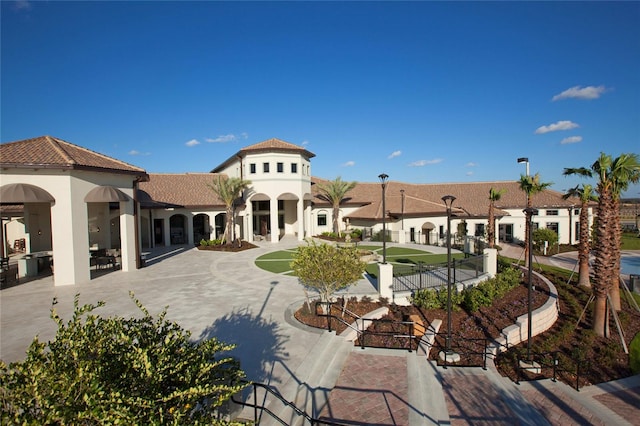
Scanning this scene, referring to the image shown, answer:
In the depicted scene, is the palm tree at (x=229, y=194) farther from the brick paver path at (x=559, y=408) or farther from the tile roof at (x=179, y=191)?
the brick paver path at (x=559, y=408)

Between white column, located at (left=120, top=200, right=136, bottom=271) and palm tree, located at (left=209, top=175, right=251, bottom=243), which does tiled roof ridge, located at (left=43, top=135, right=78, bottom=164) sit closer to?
white column, located at (left=120, top=200, right=136, bottom=271)

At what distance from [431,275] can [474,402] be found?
948 centimetres

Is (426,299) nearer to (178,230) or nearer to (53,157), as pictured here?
(53,157)

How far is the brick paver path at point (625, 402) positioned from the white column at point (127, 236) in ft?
71.5

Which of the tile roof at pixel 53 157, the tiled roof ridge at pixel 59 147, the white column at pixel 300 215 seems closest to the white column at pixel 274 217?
the white column at pixel 300 215

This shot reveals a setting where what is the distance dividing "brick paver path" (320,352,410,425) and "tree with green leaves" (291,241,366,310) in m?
2.90

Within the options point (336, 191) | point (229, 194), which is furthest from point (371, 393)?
point (336, 191)

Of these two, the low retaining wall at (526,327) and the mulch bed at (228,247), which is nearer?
the low retaining wall at (526,327)

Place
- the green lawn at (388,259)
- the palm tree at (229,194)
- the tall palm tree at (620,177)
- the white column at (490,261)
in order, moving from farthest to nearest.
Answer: the palm tree at (229,194)
the green lawn at (388,259)
the white column at (490,261)
the tall palm tree at (620,177)

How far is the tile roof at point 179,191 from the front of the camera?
33.5m

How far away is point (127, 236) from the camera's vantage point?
65.2 feet

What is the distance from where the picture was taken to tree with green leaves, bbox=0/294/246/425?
3150mm

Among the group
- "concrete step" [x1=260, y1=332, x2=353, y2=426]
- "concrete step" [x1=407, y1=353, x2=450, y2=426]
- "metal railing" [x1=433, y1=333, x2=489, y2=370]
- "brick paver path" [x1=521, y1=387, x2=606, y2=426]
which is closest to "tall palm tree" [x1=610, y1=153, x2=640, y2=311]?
"metal railing" [x1=433, y1=333, x2=489, y2=370]

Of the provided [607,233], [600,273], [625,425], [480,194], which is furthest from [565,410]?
[480,194]
